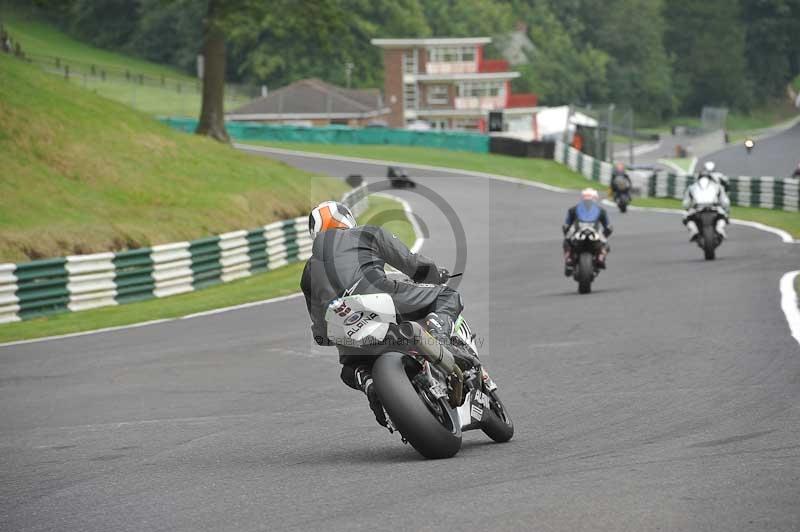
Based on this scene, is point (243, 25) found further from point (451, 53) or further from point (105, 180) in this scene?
point (451, 53)

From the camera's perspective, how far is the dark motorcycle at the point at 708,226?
23.3 meters

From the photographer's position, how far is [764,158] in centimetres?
7762

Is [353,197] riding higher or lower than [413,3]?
lower

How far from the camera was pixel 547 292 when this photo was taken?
2014cm

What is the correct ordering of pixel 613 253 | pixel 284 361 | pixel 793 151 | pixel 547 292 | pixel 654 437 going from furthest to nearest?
pixel 793 151
pixel 613 253
pixel 547 292
pixel 284 361
pixel 654 437

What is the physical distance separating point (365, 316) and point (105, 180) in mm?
24993

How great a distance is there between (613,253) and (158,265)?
973cm

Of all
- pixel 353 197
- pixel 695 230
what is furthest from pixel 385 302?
pixel 353 197

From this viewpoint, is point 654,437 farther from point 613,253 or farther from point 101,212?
point 101,212

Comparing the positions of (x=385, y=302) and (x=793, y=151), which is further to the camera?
(x=793, y=151)

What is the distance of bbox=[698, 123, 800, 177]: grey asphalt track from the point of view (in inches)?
2713

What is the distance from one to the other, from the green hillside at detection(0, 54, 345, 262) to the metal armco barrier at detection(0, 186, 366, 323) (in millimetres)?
2480

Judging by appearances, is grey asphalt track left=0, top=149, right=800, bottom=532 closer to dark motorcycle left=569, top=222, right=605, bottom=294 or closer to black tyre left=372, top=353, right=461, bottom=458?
black tyre left=372, top=353, right=461, bottom=458

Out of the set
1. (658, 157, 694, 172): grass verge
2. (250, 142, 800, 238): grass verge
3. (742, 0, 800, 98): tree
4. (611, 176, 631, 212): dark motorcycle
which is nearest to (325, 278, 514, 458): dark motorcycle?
(611, 176, 631, 212): dark motorcycle
